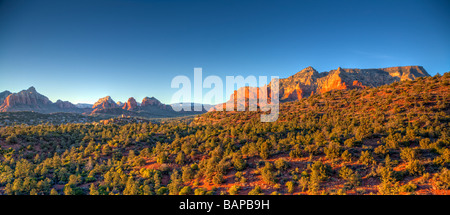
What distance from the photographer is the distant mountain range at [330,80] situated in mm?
76250

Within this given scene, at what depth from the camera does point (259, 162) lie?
41.0 ft

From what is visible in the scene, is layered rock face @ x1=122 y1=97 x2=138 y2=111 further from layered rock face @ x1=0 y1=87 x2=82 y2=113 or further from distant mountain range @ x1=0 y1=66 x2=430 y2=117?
layered rock face @ x1=0 y1=87 x2=82 y2=113

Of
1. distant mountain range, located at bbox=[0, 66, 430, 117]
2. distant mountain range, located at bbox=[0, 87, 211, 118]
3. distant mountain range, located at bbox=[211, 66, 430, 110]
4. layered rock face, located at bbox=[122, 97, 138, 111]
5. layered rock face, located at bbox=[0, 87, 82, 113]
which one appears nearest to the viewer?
distant mountain range, located at bbox=[211, 66, 430, 110]

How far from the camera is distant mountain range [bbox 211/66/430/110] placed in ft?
250

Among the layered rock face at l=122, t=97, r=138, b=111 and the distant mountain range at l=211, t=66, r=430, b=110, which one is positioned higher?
the distant mountain range at l=211, t=66, r=430, b=110

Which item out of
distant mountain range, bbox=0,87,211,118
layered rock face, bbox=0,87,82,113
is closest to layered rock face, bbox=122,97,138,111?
distant mountain range, bbox=0,87,211,118

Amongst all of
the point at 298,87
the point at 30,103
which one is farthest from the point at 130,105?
the point at 298,87

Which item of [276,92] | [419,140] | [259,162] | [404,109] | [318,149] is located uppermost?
[276,92]

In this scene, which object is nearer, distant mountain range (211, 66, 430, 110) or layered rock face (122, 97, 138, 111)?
distant mountain range (211, 66, 430, 110)
